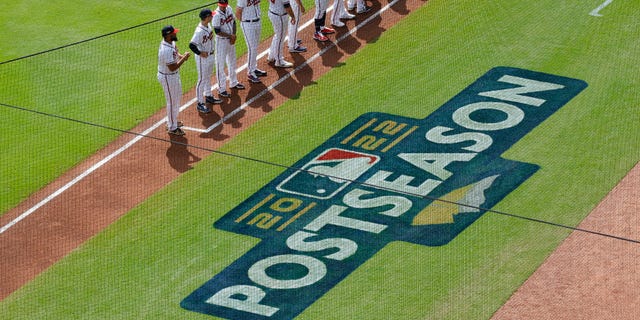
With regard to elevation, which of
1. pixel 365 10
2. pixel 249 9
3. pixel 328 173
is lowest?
pixel 328 173

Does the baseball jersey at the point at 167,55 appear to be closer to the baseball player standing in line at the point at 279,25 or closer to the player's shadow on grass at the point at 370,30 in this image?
the baseball player standing in line at the point at 279,25

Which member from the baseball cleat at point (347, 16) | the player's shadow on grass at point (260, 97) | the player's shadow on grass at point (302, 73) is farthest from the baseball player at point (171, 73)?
the baseball cleat at point (347, 16)

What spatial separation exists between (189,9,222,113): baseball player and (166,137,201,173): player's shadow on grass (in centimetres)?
92

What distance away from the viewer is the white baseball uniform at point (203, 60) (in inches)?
696

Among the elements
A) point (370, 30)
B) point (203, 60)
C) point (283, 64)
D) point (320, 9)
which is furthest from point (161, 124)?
point (370, 30)

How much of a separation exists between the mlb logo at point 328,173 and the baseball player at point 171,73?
2.00 m

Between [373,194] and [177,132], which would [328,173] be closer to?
[373,194]

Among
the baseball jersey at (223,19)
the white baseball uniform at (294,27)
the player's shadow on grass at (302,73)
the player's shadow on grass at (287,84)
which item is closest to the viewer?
the baseball jersey at (223,19)

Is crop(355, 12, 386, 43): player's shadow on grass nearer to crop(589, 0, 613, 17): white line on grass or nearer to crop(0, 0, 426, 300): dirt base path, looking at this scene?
crop(0, 0, 426, 300): dirt base path

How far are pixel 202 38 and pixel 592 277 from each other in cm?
643

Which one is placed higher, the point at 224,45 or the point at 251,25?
the point at 251,25

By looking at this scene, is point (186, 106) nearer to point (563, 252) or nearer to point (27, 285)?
point (27, 285)

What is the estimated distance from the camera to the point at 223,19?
1812 centimetres

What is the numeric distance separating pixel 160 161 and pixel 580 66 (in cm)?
650
